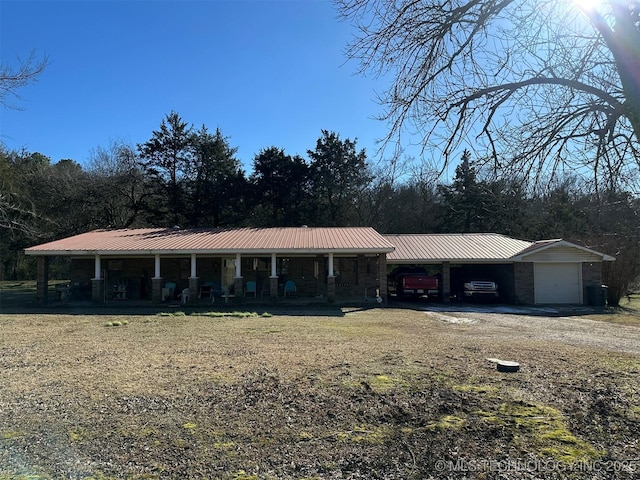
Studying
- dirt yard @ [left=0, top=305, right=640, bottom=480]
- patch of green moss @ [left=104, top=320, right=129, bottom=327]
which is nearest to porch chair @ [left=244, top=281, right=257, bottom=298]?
patch of green moss @ [left=104, top=320, right=129, bottom=327]

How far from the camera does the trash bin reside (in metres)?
21.0

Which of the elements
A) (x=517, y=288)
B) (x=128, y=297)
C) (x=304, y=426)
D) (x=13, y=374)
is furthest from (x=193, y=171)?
(x=304, y=426)

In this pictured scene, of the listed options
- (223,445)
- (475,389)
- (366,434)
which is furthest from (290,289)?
(223,445)

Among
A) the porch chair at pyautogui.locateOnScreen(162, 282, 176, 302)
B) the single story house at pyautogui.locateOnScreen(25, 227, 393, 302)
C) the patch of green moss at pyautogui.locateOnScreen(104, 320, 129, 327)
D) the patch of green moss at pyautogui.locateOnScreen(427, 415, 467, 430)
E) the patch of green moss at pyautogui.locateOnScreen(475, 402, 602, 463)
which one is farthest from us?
the single story house at pyautogui.locateOnScreen(25, 227, 393, 302)

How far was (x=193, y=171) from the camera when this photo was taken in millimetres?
35281

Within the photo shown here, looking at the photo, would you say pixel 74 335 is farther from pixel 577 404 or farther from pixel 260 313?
pixel 577 404

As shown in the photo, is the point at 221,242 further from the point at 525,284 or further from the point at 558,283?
the point at 558,283

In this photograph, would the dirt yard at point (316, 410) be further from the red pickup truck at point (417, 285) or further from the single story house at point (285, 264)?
the red pickup truck at point (417, 285)

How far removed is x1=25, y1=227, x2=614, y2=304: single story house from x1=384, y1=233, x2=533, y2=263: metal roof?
5cm

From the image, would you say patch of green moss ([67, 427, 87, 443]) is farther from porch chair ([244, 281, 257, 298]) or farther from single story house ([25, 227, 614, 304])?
porch chair ([244, 281, 257, 298])

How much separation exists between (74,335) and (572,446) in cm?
1071

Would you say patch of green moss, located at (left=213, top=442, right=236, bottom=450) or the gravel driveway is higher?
patch of green moss, located at (left=213, top=442, right=236, bottom=450)

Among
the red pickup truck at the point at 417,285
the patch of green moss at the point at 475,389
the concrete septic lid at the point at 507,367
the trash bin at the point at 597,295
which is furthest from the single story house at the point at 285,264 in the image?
the patch of green moss at the point at 475,389

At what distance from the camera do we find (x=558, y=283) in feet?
71.4
